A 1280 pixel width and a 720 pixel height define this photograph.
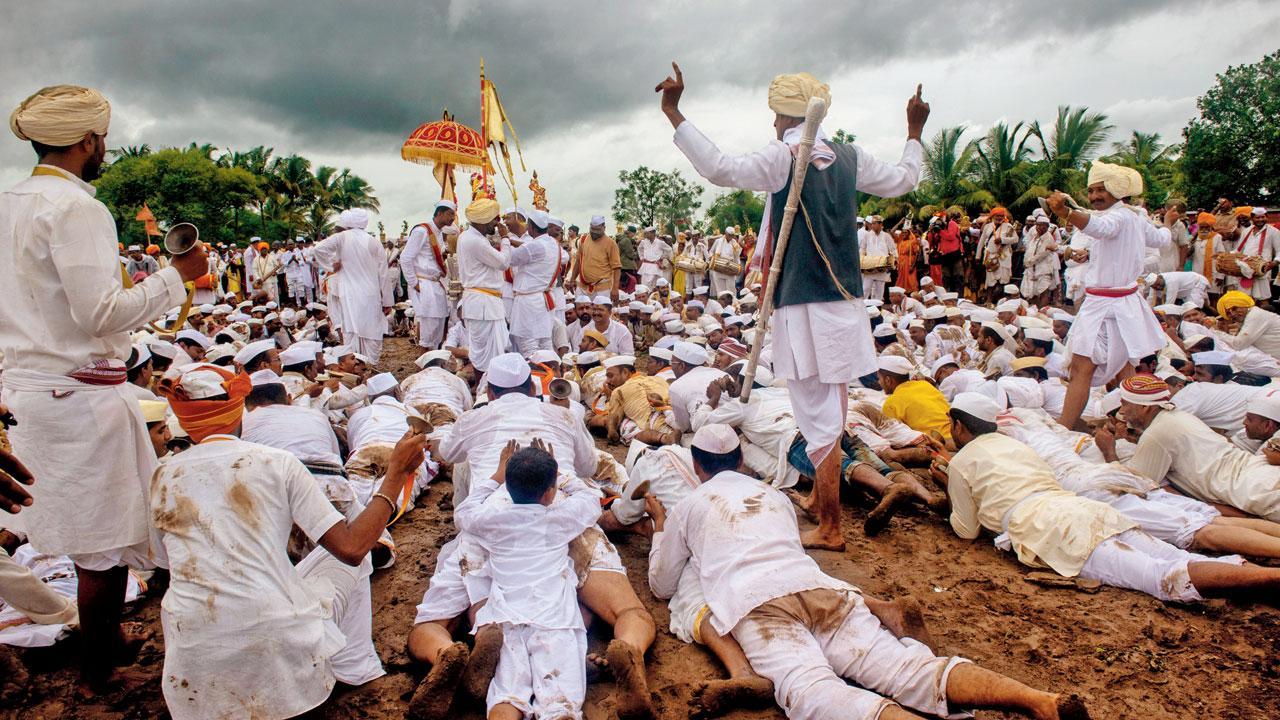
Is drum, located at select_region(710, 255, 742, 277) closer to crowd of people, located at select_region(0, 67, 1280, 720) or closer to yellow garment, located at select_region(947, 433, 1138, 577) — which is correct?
crowd of people, located at select_region(0, 67, 1280, 720)

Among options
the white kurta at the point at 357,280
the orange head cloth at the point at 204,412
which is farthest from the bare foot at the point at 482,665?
the white kurta at the point at 357,280

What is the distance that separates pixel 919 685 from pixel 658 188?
40.4 metres

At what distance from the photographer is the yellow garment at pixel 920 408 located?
222 inches

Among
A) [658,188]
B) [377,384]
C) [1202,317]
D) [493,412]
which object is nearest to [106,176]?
[658,188]

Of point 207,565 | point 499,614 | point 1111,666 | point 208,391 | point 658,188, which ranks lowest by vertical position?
point 1111,666

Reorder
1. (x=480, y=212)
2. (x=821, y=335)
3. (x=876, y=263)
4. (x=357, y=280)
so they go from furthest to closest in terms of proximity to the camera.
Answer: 1. (x=876, y=263)
2. (x=357, y=280)
3. (x=480, y=212)
4. (x=821, y=335)

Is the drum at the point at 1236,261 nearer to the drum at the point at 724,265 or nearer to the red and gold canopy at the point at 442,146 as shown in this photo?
the drum at the point at 724,265

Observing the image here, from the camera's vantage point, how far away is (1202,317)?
8391mm

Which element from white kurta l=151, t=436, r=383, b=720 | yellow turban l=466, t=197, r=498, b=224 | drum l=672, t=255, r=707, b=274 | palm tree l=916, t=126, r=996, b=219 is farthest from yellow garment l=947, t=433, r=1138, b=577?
palm tree l=916, t=126, r=996, b=219

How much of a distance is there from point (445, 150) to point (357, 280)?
137 inches

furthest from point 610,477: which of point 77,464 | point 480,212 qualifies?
point 480,212

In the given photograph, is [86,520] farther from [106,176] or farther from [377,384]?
[106,176]

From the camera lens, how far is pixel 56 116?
8.17 feet

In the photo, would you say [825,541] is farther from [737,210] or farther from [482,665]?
[737,210]
